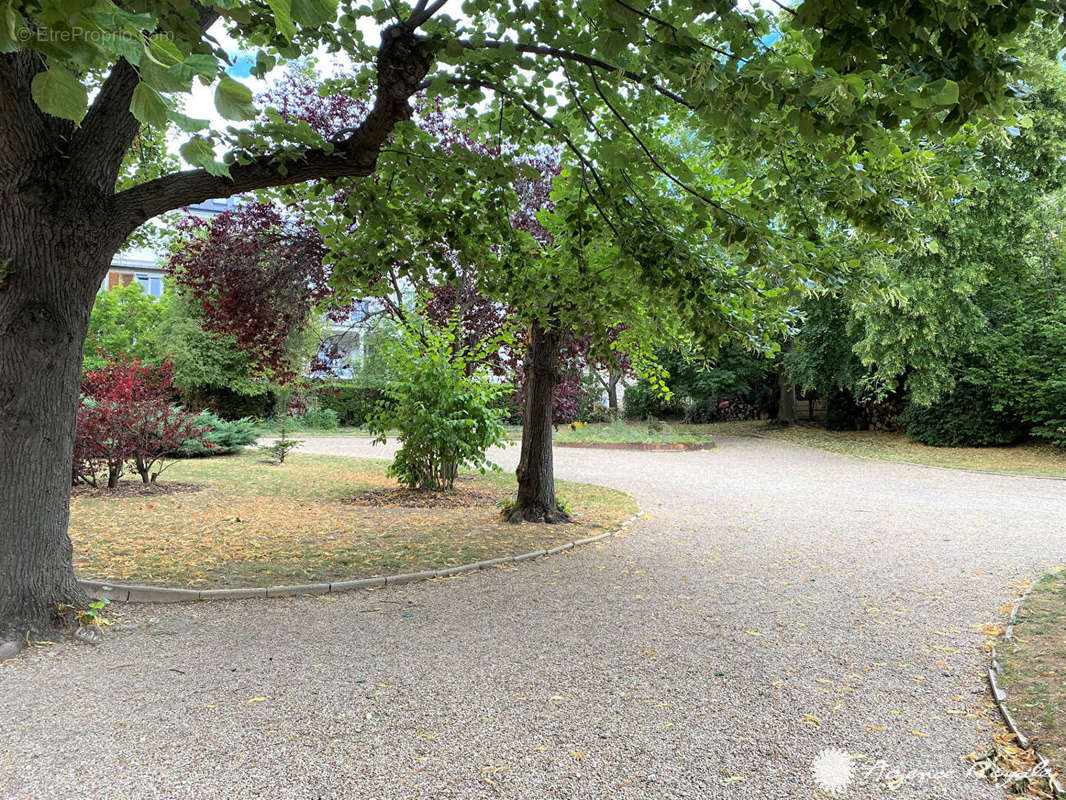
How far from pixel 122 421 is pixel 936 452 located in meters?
17.9

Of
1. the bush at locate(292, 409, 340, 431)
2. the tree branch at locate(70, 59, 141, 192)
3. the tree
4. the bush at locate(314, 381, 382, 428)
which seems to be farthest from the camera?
the bush at locate(314, 381, 382, 428)

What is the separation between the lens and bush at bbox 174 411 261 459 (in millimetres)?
14453

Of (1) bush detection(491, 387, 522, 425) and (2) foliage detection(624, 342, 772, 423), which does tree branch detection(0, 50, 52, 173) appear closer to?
(1) bush detection(491, 387, 522, 425)

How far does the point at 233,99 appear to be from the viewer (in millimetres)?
1535

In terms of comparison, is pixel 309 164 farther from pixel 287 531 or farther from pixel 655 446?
pixel 655 446

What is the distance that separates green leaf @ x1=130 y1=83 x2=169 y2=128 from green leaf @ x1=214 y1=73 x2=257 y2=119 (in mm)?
128

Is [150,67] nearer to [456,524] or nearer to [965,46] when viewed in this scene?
Result: [965,46]

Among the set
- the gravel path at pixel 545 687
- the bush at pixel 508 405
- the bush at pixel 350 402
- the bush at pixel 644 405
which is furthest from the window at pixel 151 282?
the gravel path at pixel 545 687

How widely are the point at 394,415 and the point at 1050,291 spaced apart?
16.6 m

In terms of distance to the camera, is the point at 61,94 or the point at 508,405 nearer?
the point at 61,94

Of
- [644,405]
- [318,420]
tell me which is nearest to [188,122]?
[318,420]

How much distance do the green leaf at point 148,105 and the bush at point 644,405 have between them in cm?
2804

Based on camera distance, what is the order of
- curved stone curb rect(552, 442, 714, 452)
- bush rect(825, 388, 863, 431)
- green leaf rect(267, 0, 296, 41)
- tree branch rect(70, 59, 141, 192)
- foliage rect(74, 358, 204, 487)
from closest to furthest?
green leaf rect(267, 0, 296, 41), tree branch rect(70, 59, 141, 192), foliage rect(74, 358, 204, 487), curved stone curb rect(552, 442, 714, 452), bush rect(825, 388, 863, 431)

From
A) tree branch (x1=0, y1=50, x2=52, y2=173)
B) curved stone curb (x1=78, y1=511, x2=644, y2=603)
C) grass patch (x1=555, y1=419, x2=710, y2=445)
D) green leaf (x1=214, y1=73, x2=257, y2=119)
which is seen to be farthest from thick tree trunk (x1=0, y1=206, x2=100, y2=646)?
grass patch (x1=555, y1=419, x2=710, y2=445)
